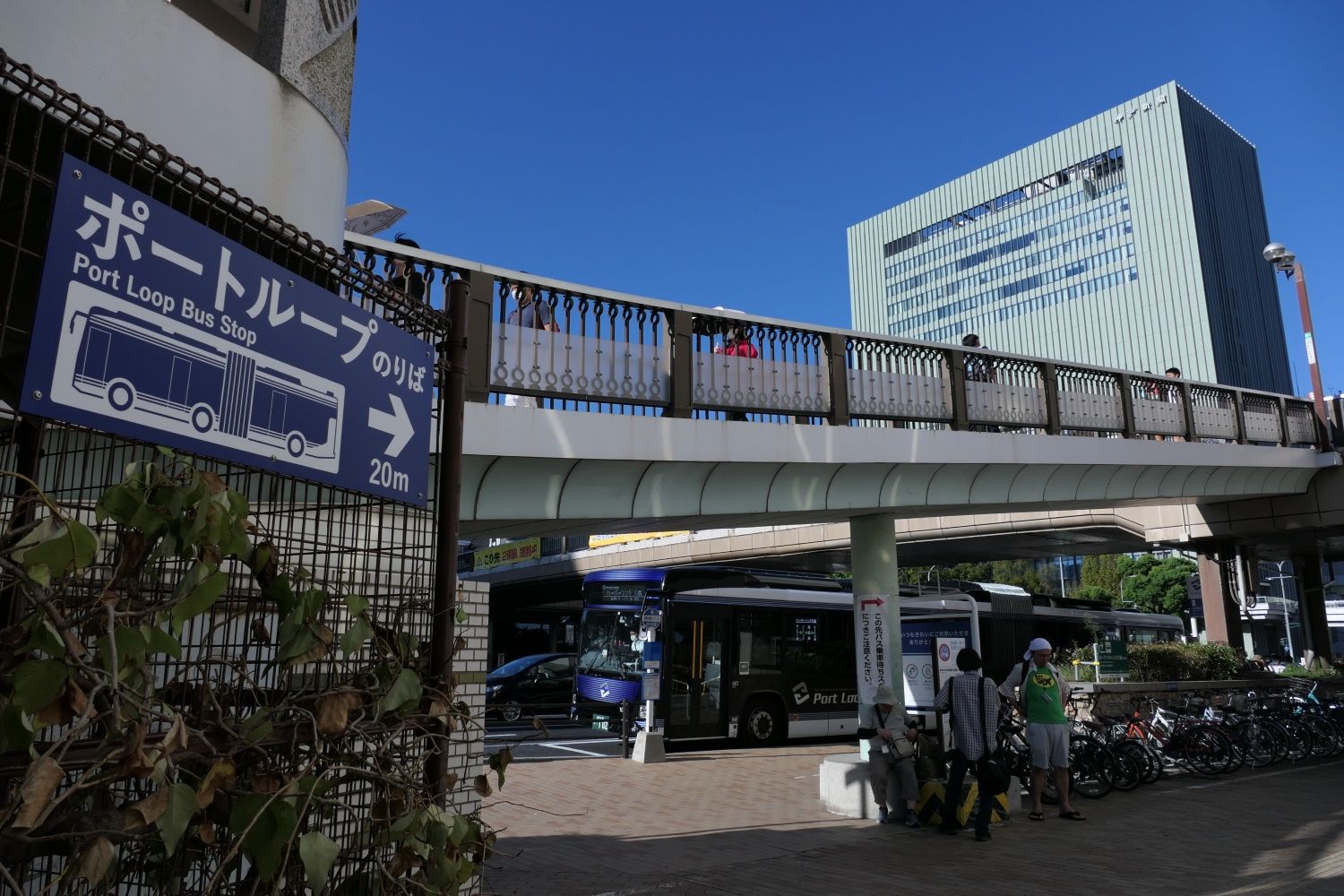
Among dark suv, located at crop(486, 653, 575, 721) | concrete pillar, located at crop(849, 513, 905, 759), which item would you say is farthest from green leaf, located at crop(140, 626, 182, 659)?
dark suv, located at crop(486, 653, 575, 721)

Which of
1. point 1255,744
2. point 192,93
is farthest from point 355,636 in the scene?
point 1255,744

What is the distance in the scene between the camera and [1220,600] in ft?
78.5

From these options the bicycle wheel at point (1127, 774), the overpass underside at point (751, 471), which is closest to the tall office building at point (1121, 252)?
the overpass underside at point (751, 471)

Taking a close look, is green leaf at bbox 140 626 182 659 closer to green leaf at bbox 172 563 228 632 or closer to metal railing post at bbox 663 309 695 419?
green leaf at bbox 172 563 228 632

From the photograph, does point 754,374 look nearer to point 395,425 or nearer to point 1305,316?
point 395,425

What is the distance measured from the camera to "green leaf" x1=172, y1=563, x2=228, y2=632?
1.91m

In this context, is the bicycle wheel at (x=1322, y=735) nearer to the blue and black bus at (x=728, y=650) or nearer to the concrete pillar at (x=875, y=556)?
the blue and black bus at (x=728, y=650)

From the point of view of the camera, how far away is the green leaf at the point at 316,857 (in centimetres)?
206

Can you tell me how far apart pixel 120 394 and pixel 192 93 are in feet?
9.42

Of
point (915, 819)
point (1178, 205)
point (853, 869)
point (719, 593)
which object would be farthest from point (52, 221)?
point (1178, 205)

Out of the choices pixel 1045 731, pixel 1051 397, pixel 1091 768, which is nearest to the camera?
pixel 1045 731

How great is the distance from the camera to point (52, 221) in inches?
91.6

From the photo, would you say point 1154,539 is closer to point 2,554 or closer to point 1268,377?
point 2,554

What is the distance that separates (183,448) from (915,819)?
A: 8.29m
